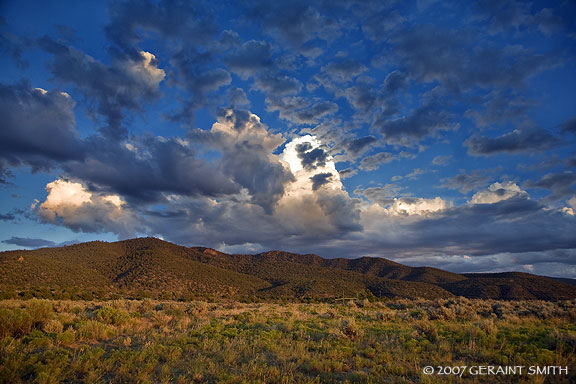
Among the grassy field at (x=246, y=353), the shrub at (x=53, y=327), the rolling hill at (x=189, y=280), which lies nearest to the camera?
the grassy field at (x=246, y=353)

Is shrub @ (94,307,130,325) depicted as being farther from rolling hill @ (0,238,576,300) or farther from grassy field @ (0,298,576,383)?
rolling hill @ (0,238,576,300)

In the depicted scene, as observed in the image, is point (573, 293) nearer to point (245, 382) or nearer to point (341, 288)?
point (341, 288)

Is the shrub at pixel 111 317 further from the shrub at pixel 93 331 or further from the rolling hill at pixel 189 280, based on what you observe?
the rolling hill at pixel 189 280

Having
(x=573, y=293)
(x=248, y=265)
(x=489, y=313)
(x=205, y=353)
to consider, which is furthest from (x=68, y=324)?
(x=248, y=265)

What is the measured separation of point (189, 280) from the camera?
251 feet

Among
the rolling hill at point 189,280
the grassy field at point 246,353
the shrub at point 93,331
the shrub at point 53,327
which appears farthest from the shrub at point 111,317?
the rolling hill at point 189,280

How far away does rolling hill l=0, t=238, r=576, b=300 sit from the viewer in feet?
192

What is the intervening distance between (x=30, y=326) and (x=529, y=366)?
20.0 meters

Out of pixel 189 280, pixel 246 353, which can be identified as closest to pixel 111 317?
pixel 246 353

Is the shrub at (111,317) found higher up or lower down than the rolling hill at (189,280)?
higher up

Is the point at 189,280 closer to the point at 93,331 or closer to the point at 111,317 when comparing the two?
the point at 111,317

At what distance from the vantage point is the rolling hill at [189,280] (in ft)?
192

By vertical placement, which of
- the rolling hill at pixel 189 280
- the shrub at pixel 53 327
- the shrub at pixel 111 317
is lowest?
the rolling hill at pixel 189 280

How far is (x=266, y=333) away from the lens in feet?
47.1
